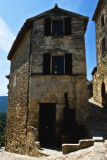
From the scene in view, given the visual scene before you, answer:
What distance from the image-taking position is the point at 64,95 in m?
9.30

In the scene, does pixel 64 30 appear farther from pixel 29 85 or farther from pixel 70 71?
pixel 29 85

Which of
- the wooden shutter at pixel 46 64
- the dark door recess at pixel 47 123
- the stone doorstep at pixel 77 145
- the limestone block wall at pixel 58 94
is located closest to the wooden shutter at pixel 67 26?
the wooden shutter at pixel 46 64

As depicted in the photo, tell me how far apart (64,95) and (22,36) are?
6.51 meters

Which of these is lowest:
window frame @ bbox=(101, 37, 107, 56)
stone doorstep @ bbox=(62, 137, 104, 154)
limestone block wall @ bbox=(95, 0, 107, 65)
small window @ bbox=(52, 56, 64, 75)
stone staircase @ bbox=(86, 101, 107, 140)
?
stone doorstep @ bbox=(62, 137, 104, 154)

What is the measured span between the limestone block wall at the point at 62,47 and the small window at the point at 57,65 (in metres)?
0.34

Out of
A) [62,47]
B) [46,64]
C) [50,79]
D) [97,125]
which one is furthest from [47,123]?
[62,47]

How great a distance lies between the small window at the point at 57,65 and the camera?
9.88m

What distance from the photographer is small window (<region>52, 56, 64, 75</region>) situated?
9.88 metres

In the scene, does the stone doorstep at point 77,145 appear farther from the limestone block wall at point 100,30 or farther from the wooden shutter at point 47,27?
the limestone block wall at point 100,30

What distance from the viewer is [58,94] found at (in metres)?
9.38

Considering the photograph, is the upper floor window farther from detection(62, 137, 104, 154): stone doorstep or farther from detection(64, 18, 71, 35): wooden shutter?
detection(62, 137, 104, 154): stone doorstep

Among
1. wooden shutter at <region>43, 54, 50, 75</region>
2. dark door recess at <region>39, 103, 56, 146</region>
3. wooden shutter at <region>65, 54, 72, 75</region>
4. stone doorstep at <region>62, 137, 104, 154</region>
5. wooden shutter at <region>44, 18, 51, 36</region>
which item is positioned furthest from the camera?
wooden shutter at <region>44, 18, 51, 36</region>

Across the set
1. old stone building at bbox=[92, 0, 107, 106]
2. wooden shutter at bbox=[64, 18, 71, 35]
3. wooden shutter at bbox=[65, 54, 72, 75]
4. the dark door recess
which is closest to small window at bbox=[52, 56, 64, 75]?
wooden shutter at bbox=[65, 54, 72, 75]

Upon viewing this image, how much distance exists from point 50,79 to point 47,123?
276 centimetres
